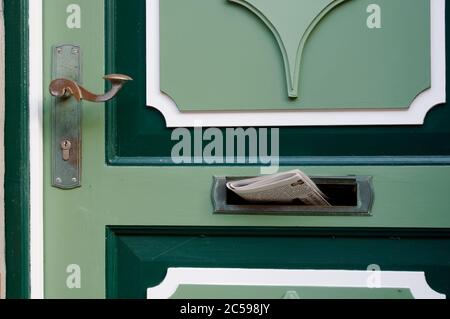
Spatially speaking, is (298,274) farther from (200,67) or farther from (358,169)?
(200,67)

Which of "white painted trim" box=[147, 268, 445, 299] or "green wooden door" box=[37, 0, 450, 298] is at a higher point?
"green wooden door" box=[37, 0, 450, 298]

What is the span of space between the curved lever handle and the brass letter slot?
0.74 feet

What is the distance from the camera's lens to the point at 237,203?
0.92m

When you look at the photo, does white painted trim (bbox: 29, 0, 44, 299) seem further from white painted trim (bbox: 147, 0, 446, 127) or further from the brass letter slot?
the brass letter slot

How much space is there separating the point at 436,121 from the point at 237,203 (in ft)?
1.19

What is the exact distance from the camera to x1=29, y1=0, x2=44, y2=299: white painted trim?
0.93 meters

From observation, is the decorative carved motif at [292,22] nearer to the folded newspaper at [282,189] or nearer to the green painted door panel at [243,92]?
the green painted door panel at [243,92]

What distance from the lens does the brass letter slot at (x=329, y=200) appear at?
0.90m

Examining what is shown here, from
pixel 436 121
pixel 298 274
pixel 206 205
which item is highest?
pixel 436 121

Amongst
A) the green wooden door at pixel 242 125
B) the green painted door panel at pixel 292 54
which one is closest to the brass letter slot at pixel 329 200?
the green wooden door at pixel 242 125

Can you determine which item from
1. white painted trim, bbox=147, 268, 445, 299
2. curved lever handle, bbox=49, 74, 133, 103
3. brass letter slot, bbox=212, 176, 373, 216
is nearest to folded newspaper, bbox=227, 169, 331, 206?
brass letter slot, bbox=212, 176, 373, 216

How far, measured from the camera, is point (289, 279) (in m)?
0.93

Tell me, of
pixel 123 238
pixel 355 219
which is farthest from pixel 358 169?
pixel 123 238

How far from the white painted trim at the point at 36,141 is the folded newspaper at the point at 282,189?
0.33 meters
